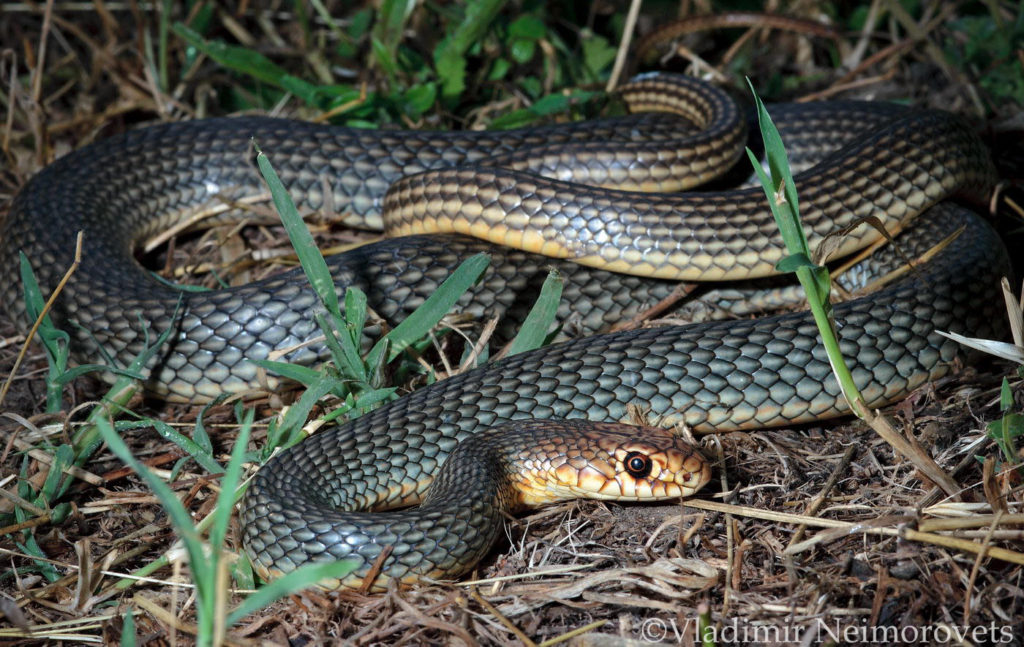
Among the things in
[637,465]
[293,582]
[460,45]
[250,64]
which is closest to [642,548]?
[637,465]

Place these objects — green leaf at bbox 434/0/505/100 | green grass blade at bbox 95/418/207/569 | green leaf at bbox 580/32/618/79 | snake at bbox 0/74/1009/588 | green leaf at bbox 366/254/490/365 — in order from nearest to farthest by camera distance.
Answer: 1. green grass blade at bbox 95/418/207/569
2. snake at bbox 0/74/1009/588
3. green leaf at bbox 366/254/490/365
4. green leaf at bbox 434/0/505/100
5. green leaf at bbox 580/32/618/79

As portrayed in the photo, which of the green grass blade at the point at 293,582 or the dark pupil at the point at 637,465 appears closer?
the green grass blade at the point at 293,582

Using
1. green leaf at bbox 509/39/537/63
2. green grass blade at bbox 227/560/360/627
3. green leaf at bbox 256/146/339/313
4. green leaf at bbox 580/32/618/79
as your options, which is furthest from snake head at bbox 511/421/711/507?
green leaf at bbox 580/32/618/79

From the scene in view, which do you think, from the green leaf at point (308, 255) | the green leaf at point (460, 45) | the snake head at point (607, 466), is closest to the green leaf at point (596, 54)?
the green leaf at point (460, 45)

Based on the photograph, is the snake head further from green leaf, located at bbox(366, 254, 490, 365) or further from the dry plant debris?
green leaf, located at bbox(366, 254, 490, 365)

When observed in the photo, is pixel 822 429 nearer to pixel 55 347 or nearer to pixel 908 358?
pixel 908 358

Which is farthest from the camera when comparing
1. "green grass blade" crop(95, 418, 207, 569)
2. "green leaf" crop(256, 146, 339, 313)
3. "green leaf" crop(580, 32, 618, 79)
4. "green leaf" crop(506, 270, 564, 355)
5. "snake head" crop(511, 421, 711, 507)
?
"green leaf" crop(580, 32, 618, 79)

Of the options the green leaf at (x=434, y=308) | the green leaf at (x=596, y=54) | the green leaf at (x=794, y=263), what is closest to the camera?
the green leaf at (x=794, y=263)

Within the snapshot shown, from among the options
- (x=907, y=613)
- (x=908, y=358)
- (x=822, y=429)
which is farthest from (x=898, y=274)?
(x=907, y=613)

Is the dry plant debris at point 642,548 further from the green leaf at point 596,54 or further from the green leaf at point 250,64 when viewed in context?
the green leaf at point 596,54
